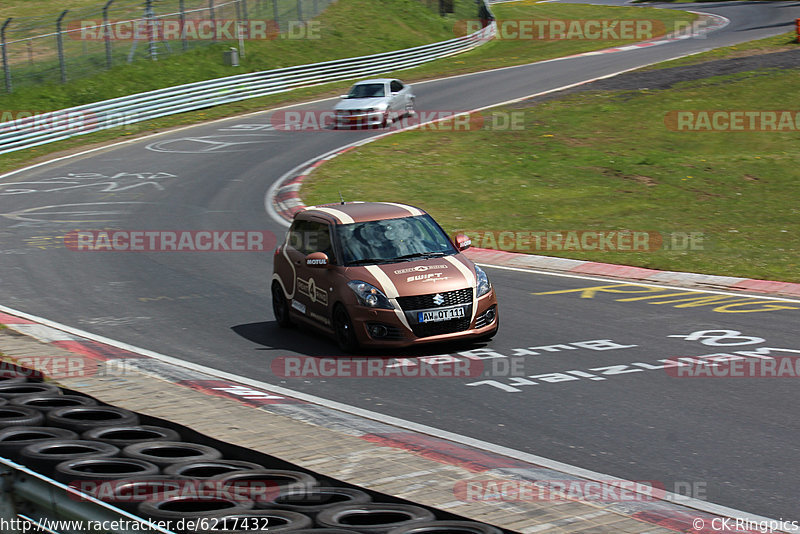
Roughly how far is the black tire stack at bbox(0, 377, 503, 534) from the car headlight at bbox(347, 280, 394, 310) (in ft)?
14.1

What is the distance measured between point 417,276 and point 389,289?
0.40 metres

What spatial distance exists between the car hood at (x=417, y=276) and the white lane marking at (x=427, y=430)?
1.88 metres

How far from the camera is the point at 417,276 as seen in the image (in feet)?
37.7

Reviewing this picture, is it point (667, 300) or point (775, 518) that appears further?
point (667, 300)

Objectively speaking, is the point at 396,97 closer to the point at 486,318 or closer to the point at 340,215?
the point at 340,215

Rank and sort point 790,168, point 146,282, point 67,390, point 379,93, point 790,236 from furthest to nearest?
1. point 379,93
2. point 790,168
3. point 790,236
4. point 146,282
5. point 67,390

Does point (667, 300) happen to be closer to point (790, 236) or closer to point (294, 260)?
point (294, 260)

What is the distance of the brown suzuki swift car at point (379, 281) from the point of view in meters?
11.2

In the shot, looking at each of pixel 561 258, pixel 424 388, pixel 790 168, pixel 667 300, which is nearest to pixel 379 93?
pixel 790 168

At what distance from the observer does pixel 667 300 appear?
46.5 ft

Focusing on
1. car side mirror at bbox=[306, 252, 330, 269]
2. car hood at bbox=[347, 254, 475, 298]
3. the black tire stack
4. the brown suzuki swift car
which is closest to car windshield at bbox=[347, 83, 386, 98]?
the brown suzuki swift car

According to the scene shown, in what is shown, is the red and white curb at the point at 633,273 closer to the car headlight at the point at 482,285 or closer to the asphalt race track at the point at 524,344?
the asphalt race track at the point at 524,344

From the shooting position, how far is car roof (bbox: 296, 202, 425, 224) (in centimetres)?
1255

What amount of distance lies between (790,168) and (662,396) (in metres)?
18.7
